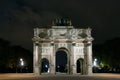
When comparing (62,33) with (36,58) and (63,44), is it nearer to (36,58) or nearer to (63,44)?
(63,44)

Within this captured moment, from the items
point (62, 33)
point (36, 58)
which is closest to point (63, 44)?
point (62, 33)

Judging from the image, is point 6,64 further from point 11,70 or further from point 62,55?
point 62,55

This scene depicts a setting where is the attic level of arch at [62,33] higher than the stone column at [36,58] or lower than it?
higher

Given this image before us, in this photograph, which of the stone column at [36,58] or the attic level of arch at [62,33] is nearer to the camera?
the stone column at [36,58]

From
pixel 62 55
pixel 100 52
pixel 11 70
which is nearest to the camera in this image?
pixel 11 70

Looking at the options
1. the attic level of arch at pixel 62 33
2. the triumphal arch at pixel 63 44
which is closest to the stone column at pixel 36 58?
the triumphal arch at pixel 63 44

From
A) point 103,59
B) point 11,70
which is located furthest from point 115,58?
point 11,70

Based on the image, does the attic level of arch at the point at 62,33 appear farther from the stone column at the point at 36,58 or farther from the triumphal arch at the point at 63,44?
the stone column at the point at 36,58

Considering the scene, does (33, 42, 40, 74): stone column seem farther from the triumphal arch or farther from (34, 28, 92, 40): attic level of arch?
(34, 28, 92, 40): attic level of arch

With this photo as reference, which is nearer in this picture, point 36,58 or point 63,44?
point 36,58

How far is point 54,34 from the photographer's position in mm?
105438

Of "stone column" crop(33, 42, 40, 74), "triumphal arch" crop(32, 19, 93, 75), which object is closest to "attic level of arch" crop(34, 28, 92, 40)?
"triumphal arch" crop(32, 19, 93, 75)

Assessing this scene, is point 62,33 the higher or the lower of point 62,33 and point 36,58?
the higher

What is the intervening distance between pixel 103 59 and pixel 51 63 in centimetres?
3163
